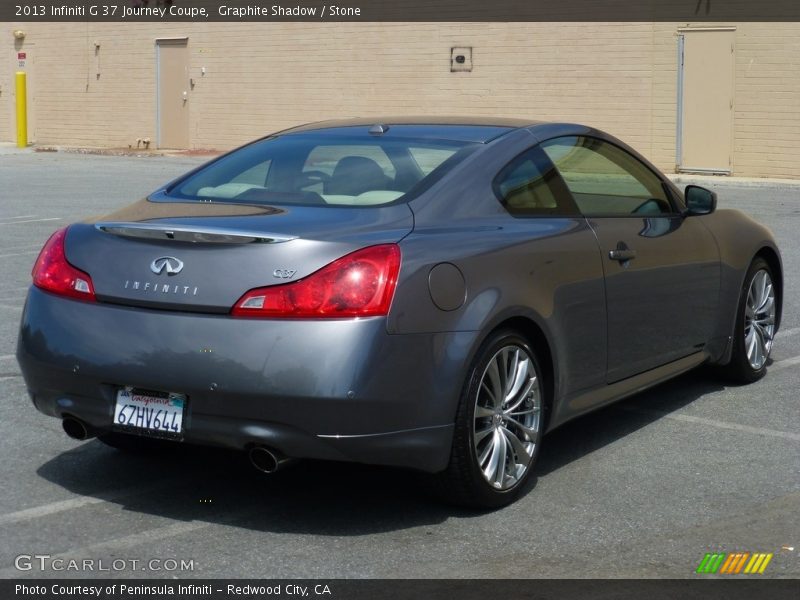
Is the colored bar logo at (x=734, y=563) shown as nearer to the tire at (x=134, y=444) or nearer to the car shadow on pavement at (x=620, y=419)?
the car shadow on pavement at (x=620, y=419)

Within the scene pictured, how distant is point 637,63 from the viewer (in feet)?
79.1

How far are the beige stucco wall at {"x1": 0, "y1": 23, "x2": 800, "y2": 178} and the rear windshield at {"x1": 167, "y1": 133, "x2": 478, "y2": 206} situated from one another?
1811 cm

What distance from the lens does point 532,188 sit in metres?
5.73

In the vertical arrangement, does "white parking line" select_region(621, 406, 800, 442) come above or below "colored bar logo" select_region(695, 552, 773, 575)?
above

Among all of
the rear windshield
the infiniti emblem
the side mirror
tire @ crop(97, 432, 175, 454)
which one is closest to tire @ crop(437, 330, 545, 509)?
the rear windshield

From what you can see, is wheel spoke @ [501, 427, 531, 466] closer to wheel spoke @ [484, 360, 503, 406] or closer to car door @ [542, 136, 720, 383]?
wheel spoke @ [484, 360, 503, 406]

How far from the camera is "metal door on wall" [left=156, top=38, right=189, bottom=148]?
31422 mm

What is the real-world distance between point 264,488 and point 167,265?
1.14m

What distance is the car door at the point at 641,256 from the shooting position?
5.99 meters

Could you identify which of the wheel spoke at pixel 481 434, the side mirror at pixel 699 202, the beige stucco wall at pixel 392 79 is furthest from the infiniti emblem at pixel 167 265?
the beige stucco wall at pixel 392 79

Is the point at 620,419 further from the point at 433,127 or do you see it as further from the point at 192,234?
the point at 192,234

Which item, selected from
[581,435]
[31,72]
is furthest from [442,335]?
[31,72]
